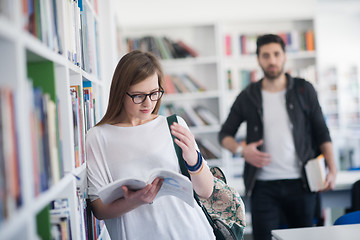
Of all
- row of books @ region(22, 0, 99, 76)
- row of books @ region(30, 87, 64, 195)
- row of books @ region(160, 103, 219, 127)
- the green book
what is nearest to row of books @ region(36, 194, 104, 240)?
the green book

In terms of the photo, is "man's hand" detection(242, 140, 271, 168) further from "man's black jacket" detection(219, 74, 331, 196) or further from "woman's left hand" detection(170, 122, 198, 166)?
"woman's left hand" detection(170, 122, 198, 166)

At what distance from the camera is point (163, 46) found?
4840 mm

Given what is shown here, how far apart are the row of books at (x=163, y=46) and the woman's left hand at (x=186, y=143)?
11.5 feet

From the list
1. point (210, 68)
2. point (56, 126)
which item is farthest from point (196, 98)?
point (56, 126)

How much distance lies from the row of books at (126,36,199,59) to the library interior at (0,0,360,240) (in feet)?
0.04

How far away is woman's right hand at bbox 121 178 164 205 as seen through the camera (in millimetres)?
1305

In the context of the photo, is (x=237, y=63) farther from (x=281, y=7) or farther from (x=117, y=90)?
(x=117, y=90)

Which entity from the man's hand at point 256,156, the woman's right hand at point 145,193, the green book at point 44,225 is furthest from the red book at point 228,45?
the green book at point 44,225

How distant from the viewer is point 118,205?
4.51 feet

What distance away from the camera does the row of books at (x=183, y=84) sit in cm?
486

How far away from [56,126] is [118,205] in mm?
364

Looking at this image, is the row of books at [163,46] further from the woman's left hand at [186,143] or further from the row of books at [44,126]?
the row of books at [44,126]

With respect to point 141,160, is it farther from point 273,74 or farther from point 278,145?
point 273,74

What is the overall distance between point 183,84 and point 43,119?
3.88m
